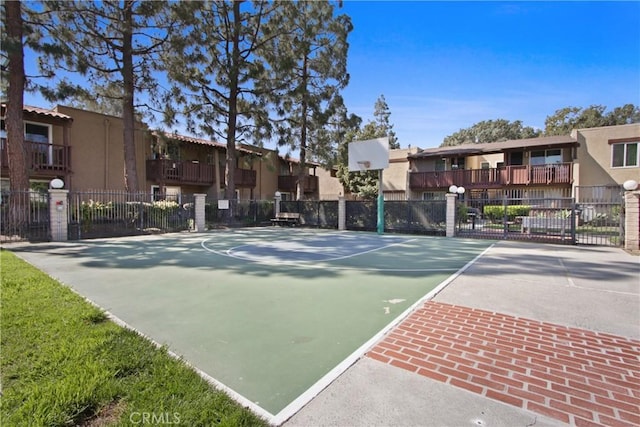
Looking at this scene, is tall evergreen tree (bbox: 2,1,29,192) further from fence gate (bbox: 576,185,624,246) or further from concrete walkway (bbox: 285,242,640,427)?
fence gate (bbox: 576,185,624,246)

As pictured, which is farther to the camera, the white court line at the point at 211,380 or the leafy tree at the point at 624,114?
the leafy tree at the point at 624,114

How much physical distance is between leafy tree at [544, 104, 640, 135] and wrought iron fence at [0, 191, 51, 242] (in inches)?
2067

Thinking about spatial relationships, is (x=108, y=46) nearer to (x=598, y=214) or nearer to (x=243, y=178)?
(x=243, y=178)

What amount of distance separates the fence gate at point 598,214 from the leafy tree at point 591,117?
25267 mm

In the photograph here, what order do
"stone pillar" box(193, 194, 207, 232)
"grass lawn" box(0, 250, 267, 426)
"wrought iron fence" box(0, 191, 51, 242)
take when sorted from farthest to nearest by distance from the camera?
1. "stone pillar" box(193, 194, 207, 232)
2. "wrought iron fence" box(0, 191, 51, 242)
3. "grass lawn" box(0, 250, 267, 426)

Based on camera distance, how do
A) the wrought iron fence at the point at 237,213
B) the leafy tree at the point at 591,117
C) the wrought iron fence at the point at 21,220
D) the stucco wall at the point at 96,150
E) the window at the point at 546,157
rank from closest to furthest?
the wrought iron fence at the point at 21,220
the stucco wall at the point at 96,150
the wrought iron fence at the point at 237,213
the window at the point at 546,157
the leafy tree at the point at 591,117

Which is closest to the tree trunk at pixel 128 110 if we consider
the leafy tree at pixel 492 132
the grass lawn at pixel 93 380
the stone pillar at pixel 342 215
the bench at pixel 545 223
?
the stone pillar at pixel 342 215

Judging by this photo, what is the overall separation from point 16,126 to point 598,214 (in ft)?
93.8

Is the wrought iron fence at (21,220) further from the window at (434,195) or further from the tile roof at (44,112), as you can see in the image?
the window at (434,195)

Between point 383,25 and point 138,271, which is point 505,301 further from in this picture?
point 383,25

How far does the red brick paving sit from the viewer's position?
2.50m

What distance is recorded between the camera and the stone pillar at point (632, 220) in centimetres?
1054

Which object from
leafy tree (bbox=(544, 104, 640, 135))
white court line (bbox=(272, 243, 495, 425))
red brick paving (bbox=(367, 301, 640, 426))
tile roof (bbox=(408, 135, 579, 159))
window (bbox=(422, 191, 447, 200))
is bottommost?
red brick paving (bbox=(367, 301, 640, 426))

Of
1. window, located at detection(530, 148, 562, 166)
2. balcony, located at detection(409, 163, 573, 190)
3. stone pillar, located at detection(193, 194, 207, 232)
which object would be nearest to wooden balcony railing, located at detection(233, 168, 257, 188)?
stone pillar, located at detection(193, 194, 207, 232)
